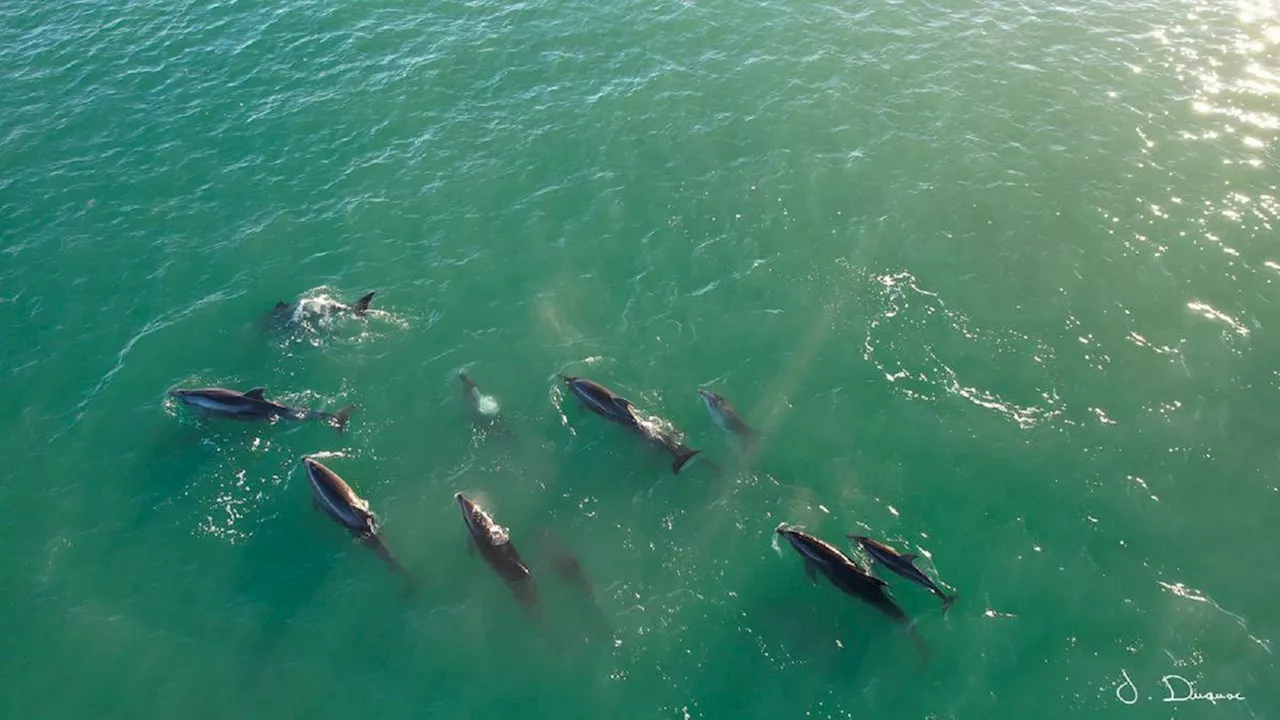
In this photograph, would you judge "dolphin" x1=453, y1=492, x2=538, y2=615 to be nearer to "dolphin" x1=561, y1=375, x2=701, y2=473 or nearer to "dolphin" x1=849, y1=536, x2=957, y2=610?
"dolphin" x1=561, y1=375, x2=701, y2=473

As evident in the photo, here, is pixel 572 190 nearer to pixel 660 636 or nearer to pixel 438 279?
pixel 438 279

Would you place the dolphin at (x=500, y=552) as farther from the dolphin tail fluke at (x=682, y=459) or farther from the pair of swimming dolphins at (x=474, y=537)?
the dolphin tail fluke at (x=682, y=459)

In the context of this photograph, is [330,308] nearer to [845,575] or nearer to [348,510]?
[348,510]

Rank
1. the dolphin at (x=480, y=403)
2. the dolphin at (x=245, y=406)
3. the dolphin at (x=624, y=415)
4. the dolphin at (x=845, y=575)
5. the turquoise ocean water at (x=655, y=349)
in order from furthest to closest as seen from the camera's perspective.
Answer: the dolphin at (x=480, y=403), the dolphin at (x=245, y=406), the dolphin at (x=624, y=415), the turquoise ocean water at (x=655, y=349), the dolphin at (x=845, y=575)

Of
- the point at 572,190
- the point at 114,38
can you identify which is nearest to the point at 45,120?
the point at 114,38
